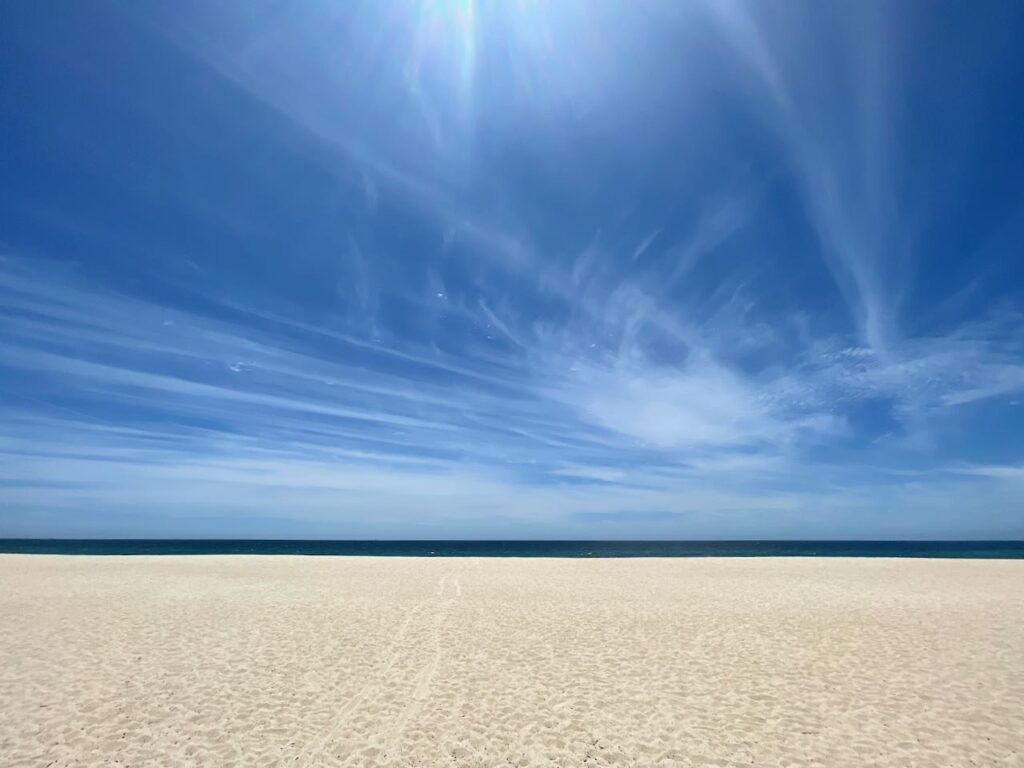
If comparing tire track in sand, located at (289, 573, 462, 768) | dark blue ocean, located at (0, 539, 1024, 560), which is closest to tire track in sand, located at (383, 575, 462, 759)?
tire track in sand, located at (289, 573, 462, 768)

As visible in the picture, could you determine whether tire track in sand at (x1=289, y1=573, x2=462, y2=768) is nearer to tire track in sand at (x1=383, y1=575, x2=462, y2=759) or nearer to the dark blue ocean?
tire track in sand at (x1=383, y1=575, x2=462, y2=759)

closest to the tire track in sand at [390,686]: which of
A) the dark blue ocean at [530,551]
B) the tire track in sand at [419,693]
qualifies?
the tire track in sand at [419,693]

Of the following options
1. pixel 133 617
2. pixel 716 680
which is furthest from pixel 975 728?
pixel 133 617

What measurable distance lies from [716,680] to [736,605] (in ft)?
34.3

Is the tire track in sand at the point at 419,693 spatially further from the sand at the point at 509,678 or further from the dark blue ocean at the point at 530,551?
the dark blue ocean at the point at 530,551

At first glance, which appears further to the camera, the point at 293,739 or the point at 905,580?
the point at 905,580

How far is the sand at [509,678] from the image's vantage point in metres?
8.45

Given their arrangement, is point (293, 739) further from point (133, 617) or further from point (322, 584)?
point (322, 584)

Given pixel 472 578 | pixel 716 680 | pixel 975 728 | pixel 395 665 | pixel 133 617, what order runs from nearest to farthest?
pixel 975 728 < pixel 716 680 < pixel 395 665 < pixel 133 617 < pixel 472 578

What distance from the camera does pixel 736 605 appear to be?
822 inches

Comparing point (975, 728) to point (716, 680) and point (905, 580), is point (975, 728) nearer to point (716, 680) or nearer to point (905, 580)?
point (716, 680)

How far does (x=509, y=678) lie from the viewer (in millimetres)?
11797

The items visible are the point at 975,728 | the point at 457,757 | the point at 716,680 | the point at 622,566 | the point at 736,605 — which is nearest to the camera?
the point at 457,757

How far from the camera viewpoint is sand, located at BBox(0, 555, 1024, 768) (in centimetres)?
845
